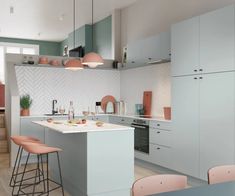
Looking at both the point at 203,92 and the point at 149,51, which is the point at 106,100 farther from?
the point at 203,92

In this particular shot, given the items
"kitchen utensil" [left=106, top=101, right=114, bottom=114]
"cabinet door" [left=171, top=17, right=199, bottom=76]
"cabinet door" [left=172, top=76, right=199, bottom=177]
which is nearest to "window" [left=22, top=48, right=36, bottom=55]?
"kitchen utensil" [left=106, top=101, right=114, bottom=114]

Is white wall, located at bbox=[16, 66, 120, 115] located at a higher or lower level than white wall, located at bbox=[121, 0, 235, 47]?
lower

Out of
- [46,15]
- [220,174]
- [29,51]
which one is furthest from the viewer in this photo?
[29,51]

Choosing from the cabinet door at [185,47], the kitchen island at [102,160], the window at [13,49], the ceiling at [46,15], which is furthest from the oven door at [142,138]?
the window at [13,49]

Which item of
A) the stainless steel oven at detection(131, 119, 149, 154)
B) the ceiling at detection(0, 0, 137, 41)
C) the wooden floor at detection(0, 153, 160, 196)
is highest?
the ceiling at detection(0, 0, 137, 41)

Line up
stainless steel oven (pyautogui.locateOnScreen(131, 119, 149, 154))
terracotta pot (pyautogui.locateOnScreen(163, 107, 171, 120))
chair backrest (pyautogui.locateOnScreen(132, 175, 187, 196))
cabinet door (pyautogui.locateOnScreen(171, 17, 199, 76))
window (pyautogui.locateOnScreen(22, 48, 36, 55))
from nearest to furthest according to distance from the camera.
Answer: chair backrest (pyautogui.locateOnScreen(132, 175, 187, 196)), cabinet door (pyautogui.locateOnScreen(171, 17, 199, 76)), terracotta pot (pyautogui.locateOnScreen(163, 107, 171, 120)), stainless steel oven (pyautogui.locateOnScreen(131, 119, 149, 154)), window (pyautogui.locateOnScreen(22, 48, 36, 55))

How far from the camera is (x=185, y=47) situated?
455 cm

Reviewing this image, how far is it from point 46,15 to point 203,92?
5240mm

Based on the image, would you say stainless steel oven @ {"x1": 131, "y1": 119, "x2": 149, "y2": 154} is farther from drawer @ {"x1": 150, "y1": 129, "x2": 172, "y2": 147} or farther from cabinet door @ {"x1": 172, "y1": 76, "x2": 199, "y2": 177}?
cabinet door @ {"x1": 172, "y1": 76, "x2": 199, "y2": 177}

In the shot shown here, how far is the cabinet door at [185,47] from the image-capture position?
4367 mm

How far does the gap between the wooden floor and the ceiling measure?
339 centimetres

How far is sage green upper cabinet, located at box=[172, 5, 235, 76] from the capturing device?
3873mm

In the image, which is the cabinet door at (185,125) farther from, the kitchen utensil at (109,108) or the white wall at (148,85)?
the kitchen utensil at (109,108)

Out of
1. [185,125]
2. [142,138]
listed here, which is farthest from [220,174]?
[142,138]
